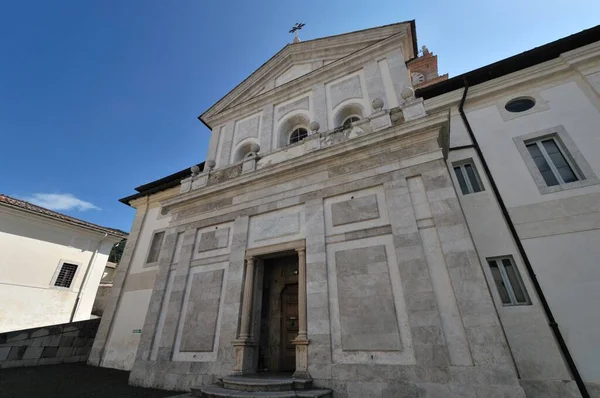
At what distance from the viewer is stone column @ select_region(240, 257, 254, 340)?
763 cm

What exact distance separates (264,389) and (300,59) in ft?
43.0

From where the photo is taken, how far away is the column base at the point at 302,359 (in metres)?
6.27

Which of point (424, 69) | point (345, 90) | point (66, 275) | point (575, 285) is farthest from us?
point (424, 69)

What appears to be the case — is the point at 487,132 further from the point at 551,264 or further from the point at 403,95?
the point at 551,264

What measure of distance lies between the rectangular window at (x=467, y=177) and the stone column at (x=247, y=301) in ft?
22.4

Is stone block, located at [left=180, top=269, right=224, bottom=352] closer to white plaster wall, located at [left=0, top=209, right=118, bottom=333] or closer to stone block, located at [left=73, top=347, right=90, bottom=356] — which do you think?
stone block, located at [left=73, top=347, right=90, bottom=356]

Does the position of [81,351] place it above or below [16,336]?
below

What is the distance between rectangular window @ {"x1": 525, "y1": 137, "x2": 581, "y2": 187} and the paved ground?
1173 cm

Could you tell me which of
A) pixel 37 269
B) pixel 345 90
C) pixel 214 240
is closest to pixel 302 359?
pixel 214 240

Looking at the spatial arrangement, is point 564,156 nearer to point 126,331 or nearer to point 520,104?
point 520,104

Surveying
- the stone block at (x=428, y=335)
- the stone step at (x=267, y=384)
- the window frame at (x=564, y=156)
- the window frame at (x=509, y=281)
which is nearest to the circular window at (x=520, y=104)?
the window frame at (x=564, y=156)

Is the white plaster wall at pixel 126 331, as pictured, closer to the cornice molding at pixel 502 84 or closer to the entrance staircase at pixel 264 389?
the entrance staircase at pixel 264 389

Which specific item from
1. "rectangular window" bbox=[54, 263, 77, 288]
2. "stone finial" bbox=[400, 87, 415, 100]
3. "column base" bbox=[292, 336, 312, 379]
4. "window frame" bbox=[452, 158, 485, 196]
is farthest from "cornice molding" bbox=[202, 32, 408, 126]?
"rectangular window" bbox=[54, 263, 77, 288]

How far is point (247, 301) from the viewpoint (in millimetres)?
8031
